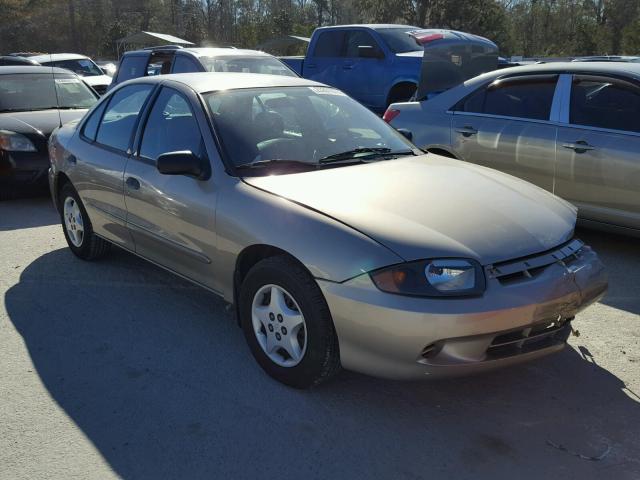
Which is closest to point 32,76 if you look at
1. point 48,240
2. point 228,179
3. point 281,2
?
point 48,240

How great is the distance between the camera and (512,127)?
5.97 m

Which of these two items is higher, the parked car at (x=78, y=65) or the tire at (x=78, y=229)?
the parked car at (x=78, y=65)

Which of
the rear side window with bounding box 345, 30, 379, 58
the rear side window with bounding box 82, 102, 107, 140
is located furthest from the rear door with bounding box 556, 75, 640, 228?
the rear side window with bounding box 345, 30, 379, 58

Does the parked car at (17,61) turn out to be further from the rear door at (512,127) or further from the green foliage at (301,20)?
the green foliage at (301,20)

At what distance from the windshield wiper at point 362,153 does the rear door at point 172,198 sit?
74 centimetres

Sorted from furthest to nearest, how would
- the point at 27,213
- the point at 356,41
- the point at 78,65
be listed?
the point at 78,65
the point at 356,41
the point at 27,213

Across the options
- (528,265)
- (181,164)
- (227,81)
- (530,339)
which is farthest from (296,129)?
(530,339)

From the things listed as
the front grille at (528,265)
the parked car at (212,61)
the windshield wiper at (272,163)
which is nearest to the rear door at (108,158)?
the windshield wiper at (272,163)

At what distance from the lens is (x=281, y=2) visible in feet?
204

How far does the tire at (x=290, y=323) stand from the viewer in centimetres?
312

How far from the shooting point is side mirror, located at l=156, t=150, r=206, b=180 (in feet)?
12.3

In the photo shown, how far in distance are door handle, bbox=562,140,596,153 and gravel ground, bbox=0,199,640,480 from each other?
1628mm

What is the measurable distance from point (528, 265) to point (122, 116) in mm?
3164

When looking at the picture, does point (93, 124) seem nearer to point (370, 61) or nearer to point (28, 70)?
point (28, 70)
